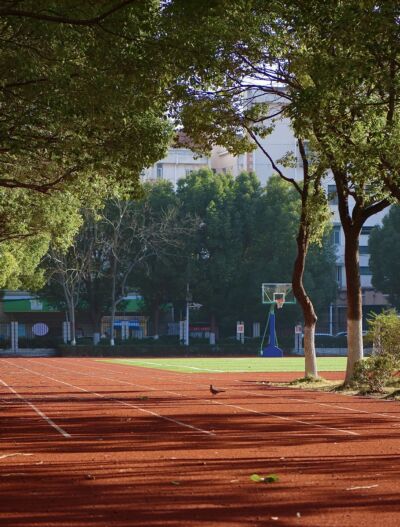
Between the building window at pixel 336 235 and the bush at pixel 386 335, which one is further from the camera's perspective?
the building window at pixel 336 235

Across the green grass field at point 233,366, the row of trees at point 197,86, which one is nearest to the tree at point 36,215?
the row of trees at point 197,86

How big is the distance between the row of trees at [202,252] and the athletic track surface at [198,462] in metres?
55.9

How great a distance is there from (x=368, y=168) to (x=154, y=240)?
59454 millimetres

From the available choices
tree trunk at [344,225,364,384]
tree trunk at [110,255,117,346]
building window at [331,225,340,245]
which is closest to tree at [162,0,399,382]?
tree trunk at [344,225,364,384]

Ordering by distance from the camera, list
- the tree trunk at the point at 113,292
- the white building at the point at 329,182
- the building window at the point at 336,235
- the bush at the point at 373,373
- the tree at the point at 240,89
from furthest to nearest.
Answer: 1. the building window at the point at 336,235
2. the white building at the point at 329,182
3. the tree trunk at the point at 113,292
4. the bush at the point at 373,373
5. the tree at the point at 240,89

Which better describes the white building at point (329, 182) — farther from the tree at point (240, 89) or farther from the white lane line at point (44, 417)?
the white lane line at point (44, 417)

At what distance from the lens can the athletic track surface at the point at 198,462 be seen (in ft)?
31.4

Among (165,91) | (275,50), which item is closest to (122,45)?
(165,91)

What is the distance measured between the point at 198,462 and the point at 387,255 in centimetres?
7820

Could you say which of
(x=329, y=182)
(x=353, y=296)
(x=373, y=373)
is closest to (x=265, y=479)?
(x=373, y=373)

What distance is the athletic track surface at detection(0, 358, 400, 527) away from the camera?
9.58 metres

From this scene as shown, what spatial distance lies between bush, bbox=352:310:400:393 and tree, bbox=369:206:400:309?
58.8m

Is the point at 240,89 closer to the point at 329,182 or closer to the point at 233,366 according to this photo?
the point at 233,366

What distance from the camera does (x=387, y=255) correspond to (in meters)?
90.2
